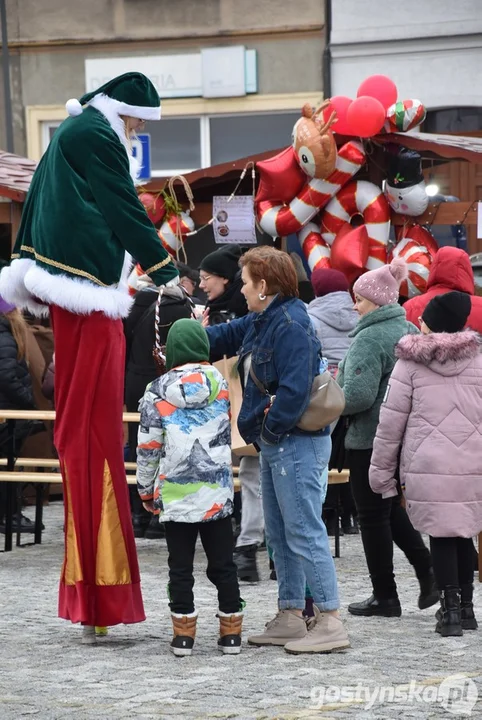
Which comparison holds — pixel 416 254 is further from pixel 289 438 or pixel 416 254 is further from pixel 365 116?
pixel 289 438

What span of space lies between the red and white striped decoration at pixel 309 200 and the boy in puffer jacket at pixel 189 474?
247 inches

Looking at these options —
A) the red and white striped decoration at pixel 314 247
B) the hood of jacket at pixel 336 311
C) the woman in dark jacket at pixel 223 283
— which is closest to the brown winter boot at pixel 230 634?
the woman in dark jacket at pixel 223 283

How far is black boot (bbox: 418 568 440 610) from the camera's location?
7.30 metres

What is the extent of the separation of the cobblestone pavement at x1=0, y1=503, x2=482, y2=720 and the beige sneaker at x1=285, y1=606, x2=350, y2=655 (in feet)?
0.20

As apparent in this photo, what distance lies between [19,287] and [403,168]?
610 cm

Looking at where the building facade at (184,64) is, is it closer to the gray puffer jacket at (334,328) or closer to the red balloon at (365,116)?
the red balloon at (365,116)

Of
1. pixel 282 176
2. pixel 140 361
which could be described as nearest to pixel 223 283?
pixel 140 361

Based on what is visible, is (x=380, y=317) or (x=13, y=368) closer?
(x=380, y=317)

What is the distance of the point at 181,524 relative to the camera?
6.25 m

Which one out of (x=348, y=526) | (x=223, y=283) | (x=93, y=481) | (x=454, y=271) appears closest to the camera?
(x=93, y=481)

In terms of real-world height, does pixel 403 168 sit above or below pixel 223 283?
above

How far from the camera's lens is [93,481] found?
257 inches

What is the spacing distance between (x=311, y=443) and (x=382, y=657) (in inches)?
37.6

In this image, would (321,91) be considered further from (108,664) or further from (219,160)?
(108,664)
